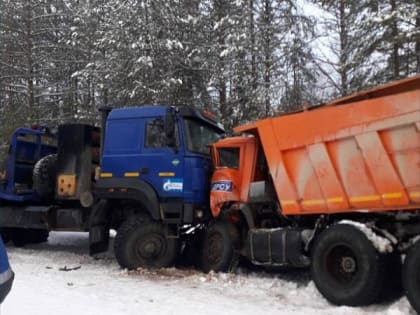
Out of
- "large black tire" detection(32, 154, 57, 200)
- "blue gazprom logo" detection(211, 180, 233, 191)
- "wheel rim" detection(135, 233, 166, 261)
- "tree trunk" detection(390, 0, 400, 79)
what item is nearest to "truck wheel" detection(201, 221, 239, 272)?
"blue gazprom logo" detection(211, 180, 233, 191)

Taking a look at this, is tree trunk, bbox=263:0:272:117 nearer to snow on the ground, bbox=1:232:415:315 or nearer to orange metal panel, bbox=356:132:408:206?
snow on the ground, bbox=1:232:415:315

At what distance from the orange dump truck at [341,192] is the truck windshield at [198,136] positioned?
1.18 metres

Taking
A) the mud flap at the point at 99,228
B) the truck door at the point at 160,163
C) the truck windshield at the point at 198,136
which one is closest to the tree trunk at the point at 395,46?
the truck windshield at the point at 198,136

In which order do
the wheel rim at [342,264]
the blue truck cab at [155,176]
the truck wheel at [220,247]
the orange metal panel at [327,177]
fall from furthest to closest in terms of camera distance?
1. the blue truck cab at [155,176]
2. the truck wheel at [220,247]
3. the orange metal panel at [327,177]
4. the wheel rim at [342,264]

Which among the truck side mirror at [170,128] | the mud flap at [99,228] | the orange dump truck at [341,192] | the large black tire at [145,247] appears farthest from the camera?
the mud flap at [99,228]

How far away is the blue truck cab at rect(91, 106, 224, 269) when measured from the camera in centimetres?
979

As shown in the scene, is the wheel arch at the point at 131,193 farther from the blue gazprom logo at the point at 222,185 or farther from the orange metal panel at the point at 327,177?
the orange metal panel at the point at 327,177

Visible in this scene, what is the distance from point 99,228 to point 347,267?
491 centimetres

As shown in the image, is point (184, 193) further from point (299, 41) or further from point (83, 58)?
point (83, 58)

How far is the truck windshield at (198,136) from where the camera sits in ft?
32.8

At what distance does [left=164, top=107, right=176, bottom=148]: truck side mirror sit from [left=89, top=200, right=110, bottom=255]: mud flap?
5.93ft

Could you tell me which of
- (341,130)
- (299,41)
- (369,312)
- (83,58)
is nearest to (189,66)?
(299,41)

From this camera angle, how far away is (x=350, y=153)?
7.57 metres

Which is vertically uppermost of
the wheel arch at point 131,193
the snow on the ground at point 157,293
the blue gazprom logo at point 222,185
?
the blue gazprom logo at point 222,185
